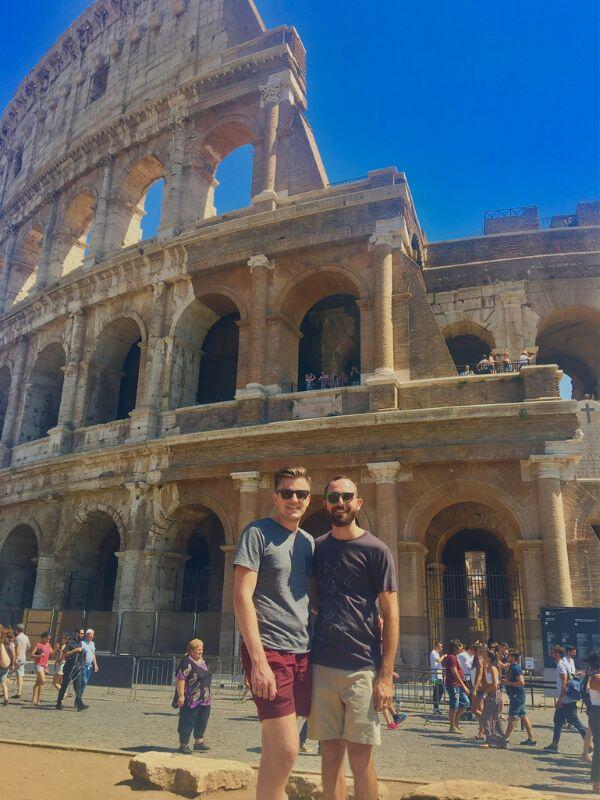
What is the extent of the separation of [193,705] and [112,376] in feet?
42.7

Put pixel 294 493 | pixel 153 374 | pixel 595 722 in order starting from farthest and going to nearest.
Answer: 1. pixel 153 374
2. pixel 595 722
3. pixel 294 493

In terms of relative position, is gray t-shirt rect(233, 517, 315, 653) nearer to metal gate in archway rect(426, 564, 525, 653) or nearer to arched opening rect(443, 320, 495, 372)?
metal gate in archway rect(426, 564, 525, 653)

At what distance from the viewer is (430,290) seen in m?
16.8

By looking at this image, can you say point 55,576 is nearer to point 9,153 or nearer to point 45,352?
point 45,352

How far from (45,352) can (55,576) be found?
23.5ft

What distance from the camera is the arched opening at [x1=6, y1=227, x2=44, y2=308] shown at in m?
23.8

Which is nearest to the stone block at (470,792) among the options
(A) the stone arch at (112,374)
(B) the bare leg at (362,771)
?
(B) the bare leg at (362,771)

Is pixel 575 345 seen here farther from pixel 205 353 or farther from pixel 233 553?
pixel 233 553

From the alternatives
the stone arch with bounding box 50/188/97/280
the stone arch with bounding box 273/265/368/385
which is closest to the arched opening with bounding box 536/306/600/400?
the stone arch with bounding box 273/265/368/385

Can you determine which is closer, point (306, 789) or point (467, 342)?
point (306, 789)

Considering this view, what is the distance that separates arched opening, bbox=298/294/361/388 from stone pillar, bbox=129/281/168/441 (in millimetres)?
3628

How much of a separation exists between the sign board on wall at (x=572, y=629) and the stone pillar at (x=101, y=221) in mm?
15299

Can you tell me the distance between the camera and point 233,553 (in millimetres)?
13703

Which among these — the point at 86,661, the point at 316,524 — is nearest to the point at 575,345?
the point at 316,524
